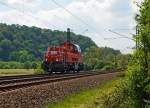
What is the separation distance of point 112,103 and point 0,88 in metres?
7.40

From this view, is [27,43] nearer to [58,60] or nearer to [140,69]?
[58,60]

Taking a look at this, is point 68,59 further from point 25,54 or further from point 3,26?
point 3,26

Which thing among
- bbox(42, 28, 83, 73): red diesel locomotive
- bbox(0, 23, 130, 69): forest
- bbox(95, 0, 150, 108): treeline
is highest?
bbox(0, 23, 130, 69): forest

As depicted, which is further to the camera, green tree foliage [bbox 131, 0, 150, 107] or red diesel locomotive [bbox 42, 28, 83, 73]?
red diesel locomotive [bbox 42, 28, 83, 73]

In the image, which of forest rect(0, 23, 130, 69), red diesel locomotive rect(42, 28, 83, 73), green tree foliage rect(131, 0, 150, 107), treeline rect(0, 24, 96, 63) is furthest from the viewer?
treeline rect(0, 24, 96, 63)

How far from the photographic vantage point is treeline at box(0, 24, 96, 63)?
503 feet

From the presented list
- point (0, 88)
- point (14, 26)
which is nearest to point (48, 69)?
point (0, 88)

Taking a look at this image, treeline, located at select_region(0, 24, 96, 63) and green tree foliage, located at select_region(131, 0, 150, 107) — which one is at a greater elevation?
treeline, located at select_region(0, 24, 96, 63)

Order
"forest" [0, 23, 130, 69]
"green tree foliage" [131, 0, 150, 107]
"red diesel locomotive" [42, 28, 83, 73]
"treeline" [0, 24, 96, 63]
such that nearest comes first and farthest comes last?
"green tree foliage" [131, 0, 150, 107] < "red diesel locomotive" [42, 28, 83, 73] < "forest" [0, 23, 130, 69] < "treeline" [0, 24, 96, 63]

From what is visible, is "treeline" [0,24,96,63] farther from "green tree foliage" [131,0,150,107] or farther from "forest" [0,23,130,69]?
"green tree foliage" [131,0,150,107]

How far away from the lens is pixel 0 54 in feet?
504

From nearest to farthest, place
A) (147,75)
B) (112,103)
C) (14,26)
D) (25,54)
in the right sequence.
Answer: (147,75), (112,103), (25,54), (14,26)

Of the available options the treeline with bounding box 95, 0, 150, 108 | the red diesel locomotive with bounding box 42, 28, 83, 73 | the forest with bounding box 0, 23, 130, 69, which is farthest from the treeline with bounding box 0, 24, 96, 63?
the treeline with bounding box 95, 0, 150, 108

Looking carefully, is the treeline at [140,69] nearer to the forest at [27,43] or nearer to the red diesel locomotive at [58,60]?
the red diesel locomotive at [58,60]
